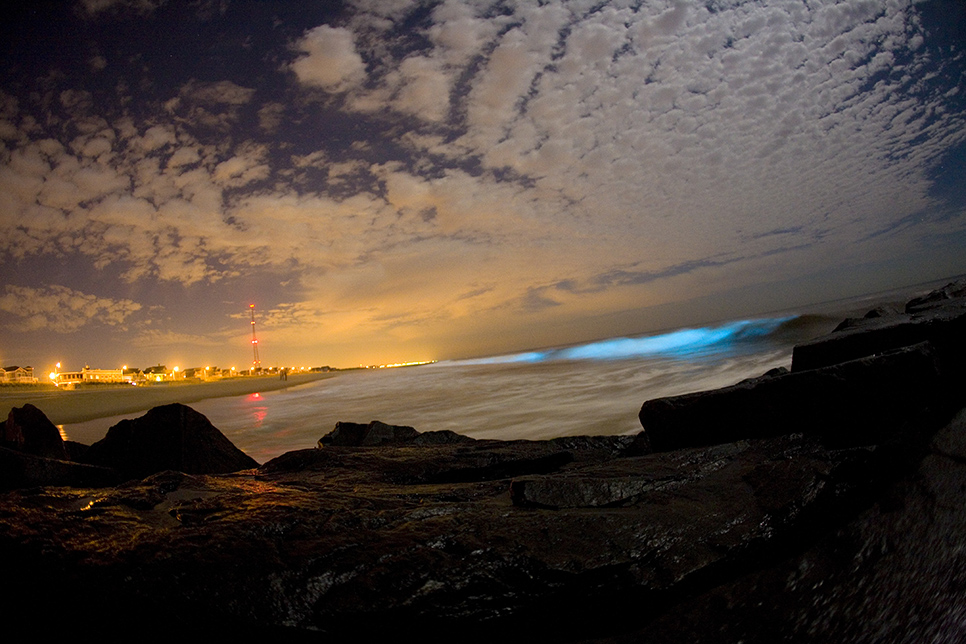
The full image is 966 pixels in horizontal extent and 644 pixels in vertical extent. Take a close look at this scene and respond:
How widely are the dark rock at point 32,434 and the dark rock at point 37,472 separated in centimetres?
181

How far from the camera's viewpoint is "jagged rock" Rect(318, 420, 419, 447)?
187 inches

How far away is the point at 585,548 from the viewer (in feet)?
4.97

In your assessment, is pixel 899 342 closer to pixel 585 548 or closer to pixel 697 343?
pixel 585 548

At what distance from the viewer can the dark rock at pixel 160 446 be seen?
369 centimetres

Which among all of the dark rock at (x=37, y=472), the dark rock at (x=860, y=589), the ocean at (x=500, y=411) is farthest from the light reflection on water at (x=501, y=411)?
the dark rock at (x=860, y=589)

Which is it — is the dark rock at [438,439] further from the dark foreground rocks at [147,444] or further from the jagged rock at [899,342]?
the jagged rock at [899,342]

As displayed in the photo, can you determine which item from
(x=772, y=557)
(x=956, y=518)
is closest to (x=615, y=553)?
(x=772, y=557)

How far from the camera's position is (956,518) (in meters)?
1.49

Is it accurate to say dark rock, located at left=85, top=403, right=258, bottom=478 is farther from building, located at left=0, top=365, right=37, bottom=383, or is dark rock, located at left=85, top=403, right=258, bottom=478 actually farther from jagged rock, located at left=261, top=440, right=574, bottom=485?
building, located at left=0, top=365, right=37, bottom=383

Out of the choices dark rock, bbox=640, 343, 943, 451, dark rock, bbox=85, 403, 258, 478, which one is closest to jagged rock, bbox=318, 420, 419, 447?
dark rock, bbox=85, 403, 258, 478

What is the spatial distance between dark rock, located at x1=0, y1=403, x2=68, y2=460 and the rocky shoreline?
7.33ft

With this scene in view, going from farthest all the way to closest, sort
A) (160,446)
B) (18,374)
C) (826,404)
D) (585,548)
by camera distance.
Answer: (18,374), (160,446), (826,404), (585,548)

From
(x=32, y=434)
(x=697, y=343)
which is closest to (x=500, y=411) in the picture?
(x=32, y=434)

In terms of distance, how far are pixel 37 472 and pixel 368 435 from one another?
2.67 metres
